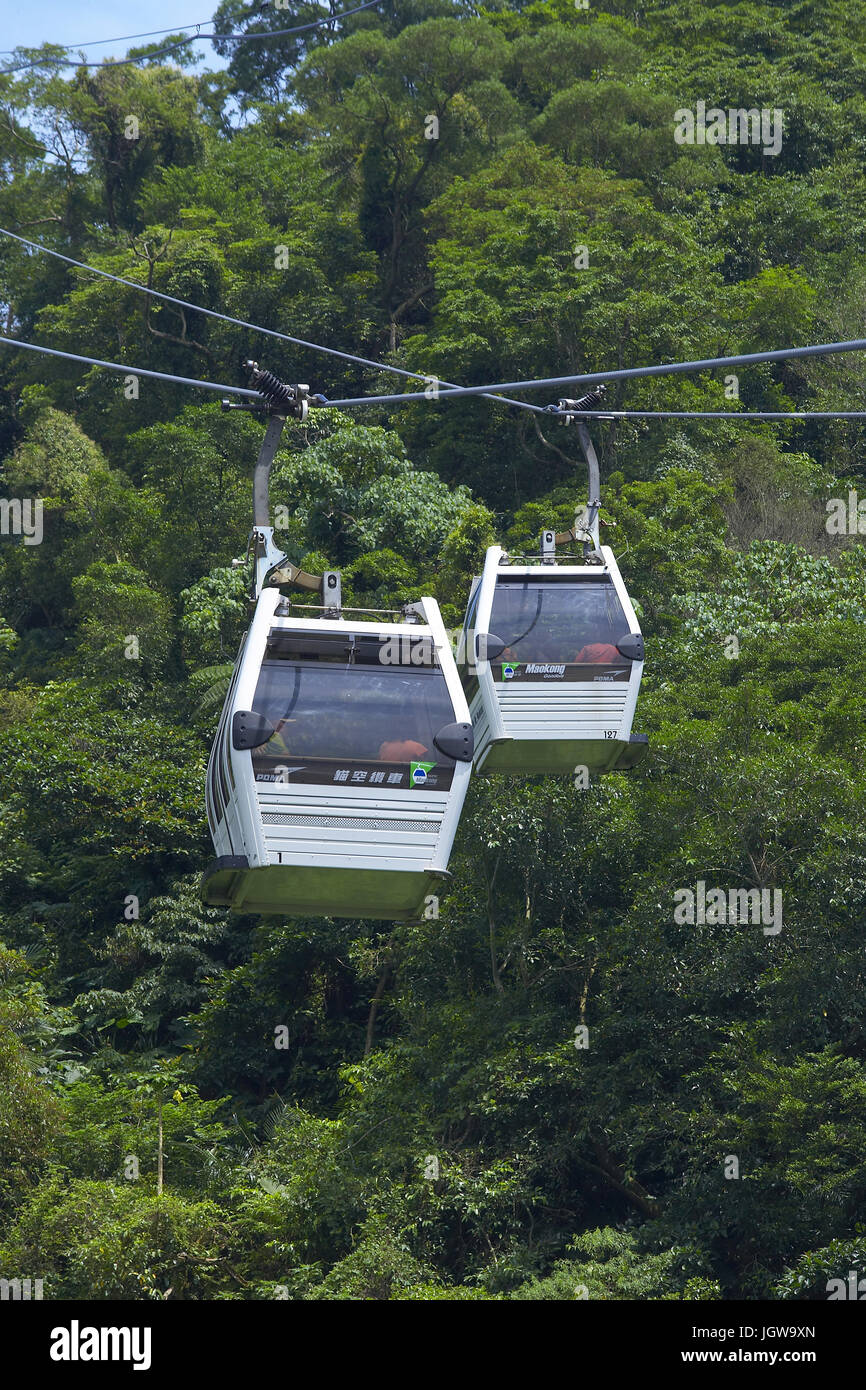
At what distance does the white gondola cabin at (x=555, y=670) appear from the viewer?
11523mm

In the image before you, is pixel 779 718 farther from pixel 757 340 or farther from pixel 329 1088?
pixel 757 340

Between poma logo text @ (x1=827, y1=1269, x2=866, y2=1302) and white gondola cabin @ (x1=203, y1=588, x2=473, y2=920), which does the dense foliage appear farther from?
white gondola cabin @ (x1=203, y1=588, x2=473, y2=920)

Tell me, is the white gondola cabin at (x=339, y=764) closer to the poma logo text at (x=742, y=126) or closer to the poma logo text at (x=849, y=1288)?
the poma logo text at (x=849, y=1288)

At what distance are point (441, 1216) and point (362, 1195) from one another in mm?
810

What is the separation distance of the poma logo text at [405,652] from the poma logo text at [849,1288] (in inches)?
278

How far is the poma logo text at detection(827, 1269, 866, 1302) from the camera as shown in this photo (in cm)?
1328

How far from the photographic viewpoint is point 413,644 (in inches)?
364

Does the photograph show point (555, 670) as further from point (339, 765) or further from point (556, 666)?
point (339, 765)

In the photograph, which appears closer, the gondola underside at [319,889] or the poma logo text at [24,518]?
the gondola underside at [319,889]

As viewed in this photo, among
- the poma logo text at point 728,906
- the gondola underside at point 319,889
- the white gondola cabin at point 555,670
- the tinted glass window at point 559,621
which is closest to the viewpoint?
the gondola underside at point 319,889

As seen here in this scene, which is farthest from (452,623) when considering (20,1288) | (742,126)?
(742,126)

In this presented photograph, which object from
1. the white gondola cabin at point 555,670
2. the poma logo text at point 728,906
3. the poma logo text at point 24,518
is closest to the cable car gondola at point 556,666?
the white gondola cabin at point 555,670
